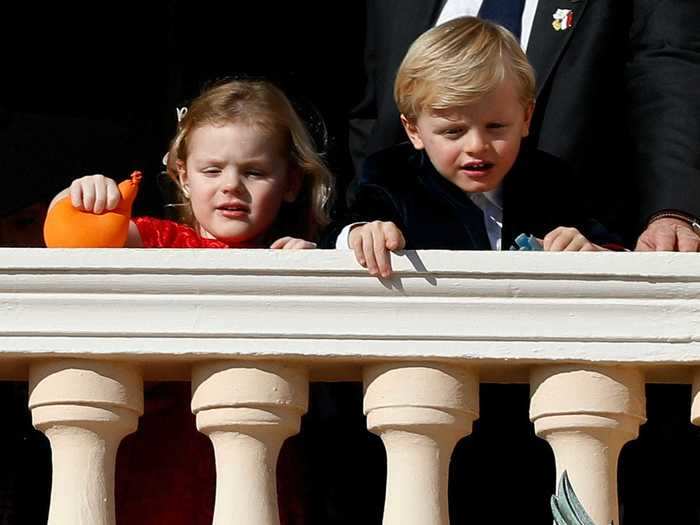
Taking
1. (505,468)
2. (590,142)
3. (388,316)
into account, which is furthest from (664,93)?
(388,316)

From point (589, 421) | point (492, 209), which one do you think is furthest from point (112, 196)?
point (589, 421)

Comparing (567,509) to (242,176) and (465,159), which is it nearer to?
(465,159)

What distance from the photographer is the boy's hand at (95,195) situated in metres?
3.88

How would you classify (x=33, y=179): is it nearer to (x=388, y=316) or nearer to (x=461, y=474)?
(x=461, y=474)

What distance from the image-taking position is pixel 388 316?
11.5 feet

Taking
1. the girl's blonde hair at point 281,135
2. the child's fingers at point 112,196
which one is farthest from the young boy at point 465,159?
the child's fingers at point 112,196

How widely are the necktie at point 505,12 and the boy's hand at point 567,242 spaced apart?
790mm

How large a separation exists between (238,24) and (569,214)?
1.95 meters

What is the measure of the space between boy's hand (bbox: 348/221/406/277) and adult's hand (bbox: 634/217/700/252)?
1.98ft

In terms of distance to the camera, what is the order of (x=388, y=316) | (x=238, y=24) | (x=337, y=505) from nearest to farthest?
(x=388, y=316) < (x=337, y=505) < (x=238, y=24)

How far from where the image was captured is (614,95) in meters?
4.43

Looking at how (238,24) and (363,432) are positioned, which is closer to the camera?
(363,432)

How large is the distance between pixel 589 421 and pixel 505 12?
48.5 inches

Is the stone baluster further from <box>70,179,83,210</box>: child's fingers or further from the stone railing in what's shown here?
<box>70,179,83,210</box>: child's fingers
